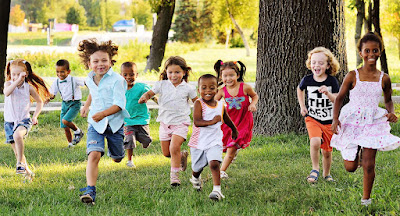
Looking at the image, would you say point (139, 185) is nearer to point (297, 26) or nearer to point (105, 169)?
point (105, 169)

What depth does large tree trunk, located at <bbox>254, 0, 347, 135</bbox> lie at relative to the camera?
8.86 m

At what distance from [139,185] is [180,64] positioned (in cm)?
150

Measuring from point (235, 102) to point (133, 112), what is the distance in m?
1.62

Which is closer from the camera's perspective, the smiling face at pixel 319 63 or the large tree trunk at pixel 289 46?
the smiling face at pixel 319 63

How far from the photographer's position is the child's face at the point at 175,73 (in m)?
6.47

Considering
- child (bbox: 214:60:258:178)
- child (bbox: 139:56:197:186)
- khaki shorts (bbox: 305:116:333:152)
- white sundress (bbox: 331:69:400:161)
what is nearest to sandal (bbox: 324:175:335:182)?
khaki shorts (bbox: 305:116:333:152)

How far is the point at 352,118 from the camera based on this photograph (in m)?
5.17

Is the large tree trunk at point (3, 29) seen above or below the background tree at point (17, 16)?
below

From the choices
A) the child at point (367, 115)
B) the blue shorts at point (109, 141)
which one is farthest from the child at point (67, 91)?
the child at point (367, 115)

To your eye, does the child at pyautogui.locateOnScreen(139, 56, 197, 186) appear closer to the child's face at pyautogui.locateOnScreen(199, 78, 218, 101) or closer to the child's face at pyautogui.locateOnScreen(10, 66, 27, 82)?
the child's face at pyautogui.locateOnScreen(199, 78, 218, 101)

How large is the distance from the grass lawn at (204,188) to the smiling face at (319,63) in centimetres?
126

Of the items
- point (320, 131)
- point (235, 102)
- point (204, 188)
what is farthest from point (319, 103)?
point (204, 188)

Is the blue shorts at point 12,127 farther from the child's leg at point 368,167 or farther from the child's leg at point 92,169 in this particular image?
the child's leg at point 368,167

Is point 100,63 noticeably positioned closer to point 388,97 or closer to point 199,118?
point 199,118
